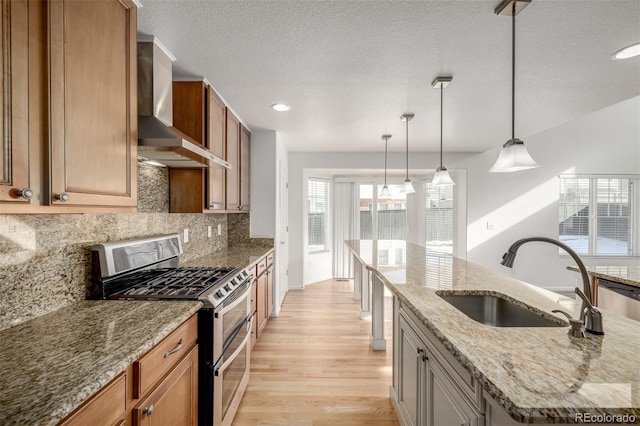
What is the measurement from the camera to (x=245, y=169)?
3.58 metres

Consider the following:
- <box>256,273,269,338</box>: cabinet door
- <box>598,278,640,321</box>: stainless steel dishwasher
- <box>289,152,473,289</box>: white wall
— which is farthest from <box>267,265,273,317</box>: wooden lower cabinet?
<box>598,278,640,321</box>: stainless steel dishwasher

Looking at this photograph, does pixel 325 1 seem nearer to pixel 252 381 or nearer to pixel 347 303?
pixel 252 381

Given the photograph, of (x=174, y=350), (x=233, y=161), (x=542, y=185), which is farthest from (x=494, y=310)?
(x=542, y=185)

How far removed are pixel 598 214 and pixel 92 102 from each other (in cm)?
690

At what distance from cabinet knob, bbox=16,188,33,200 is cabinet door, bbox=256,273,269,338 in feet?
6.89

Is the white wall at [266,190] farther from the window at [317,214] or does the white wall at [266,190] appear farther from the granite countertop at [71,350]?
the granite countertop at [71,350]

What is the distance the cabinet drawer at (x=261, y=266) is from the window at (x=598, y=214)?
16.5ft

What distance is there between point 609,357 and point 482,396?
1.21ft

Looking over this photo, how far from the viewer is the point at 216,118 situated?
2541 mm

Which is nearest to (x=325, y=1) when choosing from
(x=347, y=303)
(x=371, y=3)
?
(x=371, y=3)

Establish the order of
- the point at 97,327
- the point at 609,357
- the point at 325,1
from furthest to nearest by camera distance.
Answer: the point at 325,1 < the point at 97,327 < the point at 609,357

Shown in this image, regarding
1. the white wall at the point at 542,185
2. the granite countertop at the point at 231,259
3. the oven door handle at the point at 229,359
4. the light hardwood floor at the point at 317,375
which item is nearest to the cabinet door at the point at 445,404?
the light hardwood floor at the point at 317,375

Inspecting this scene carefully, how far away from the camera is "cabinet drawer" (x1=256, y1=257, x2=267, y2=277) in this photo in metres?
2.85

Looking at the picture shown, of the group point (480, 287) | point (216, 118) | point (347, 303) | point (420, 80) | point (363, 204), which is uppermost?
point (420, 80)
